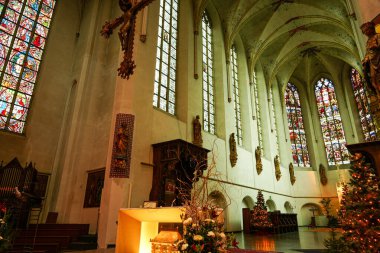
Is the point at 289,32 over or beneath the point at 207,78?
over

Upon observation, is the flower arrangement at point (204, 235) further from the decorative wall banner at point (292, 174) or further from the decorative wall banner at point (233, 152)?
the decorative wall banner at point (292, 174)

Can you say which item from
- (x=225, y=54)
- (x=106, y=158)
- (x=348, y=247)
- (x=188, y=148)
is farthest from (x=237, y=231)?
(x=225, y=54)

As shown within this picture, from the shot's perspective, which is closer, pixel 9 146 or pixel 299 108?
pixel 9 146

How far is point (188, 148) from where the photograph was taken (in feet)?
29.9

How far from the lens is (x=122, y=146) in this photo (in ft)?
26.6

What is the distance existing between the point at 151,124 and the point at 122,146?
1.70 meters

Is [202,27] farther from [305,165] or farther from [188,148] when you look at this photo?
[305,165]

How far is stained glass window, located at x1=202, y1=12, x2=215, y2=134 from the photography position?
1321 cm

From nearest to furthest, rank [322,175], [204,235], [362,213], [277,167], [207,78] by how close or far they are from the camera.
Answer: [204,235], [362,213], [207,78], [277,167], [322,175]

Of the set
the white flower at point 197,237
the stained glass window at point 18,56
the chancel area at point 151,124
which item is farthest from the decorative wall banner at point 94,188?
the white flower at point 197,237

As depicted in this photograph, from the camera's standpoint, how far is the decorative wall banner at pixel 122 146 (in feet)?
26.1

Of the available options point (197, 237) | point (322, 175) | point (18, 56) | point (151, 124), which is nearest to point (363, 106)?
point (322, 175)

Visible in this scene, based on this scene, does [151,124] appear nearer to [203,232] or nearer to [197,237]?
[203,232]

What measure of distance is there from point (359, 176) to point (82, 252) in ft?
20.8
